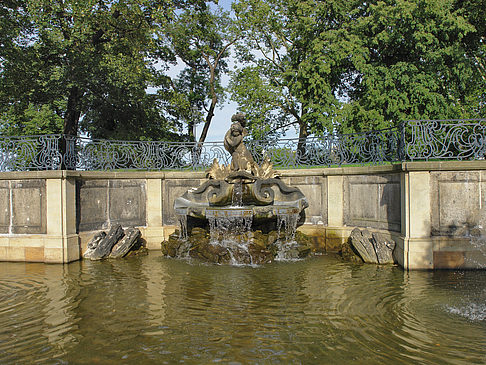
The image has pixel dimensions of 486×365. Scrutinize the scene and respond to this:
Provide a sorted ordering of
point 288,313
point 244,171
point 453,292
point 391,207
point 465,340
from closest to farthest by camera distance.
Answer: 1. point 465,340
2. point 288,313
3. point 453,292
4. point 391,207
5. point 244,171

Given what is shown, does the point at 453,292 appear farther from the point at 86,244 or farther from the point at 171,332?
the point at 86,244

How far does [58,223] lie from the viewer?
31.6ft

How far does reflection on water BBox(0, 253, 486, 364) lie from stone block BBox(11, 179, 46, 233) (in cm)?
184

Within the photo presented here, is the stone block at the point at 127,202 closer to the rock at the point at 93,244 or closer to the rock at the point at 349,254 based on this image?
the rock at the point at 93,244

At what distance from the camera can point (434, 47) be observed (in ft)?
61.4

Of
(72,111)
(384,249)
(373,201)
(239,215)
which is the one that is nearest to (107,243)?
(239,215)

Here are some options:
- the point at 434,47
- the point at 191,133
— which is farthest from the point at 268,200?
the point at 191,133

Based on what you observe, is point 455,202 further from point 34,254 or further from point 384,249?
point 34,254

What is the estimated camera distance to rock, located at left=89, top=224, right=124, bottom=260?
987 centimetres

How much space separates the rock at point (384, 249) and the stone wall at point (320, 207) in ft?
0.67

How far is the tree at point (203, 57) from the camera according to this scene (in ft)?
86.7

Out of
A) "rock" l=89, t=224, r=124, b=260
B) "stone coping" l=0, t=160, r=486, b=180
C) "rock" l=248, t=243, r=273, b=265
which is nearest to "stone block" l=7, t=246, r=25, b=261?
"rock" l=89, t=224, r=124, b=260

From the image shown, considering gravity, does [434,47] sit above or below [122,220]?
above

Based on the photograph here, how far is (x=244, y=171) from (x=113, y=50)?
12.7 metres
